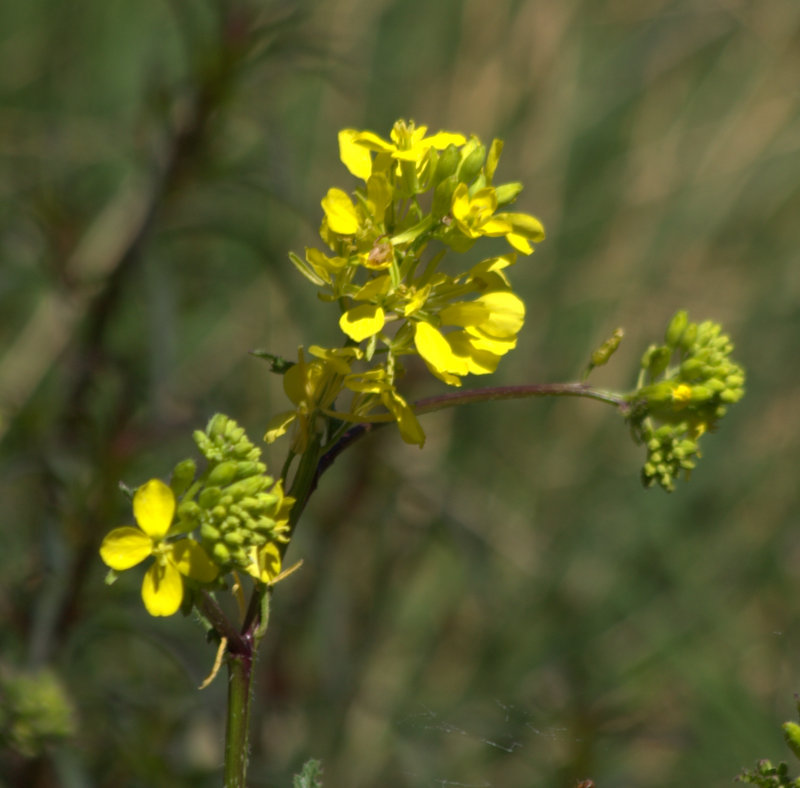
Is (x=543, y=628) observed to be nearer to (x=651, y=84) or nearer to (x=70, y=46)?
(x=651, y=84)

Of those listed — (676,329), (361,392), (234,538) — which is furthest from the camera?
(676,329)

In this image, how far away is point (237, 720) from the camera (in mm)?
1195

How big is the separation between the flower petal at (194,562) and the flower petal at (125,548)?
0.04m

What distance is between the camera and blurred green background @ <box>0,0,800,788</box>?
277 cm

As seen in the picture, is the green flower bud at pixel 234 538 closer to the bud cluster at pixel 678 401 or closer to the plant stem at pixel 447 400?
the plant stem at pixel 447 400

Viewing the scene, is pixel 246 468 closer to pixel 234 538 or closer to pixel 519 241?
pixel 234 538

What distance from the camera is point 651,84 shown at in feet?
16.8

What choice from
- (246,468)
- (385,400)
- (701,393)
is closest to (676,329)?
(701,393)

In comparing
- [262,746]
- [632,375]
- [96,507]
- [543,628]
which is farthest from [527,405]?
[96,507]

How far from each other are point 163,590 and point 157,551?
52 mm

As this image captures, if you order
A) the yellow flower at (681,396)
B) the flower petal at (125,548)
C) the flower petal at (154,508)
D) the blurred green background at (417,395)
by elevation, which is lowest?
the flower petal at (125,548)

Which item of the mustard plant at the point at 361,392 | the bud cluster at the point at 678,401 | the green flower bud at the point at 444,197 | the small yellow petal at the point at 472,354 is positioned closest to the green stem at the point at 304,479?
the mustard plant at the point at 361,392

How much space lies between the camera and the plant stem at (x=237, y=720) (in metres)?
1.18

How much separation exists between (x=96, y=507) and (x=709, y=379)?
1726mm
